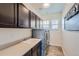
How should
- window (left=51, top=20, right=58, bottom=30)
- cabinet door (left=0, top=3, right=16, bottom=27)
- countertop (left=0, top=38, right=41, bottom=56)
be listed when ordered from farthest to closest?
window (left=51, top=20, right=58, bottom=30) → countertop (left=0, top=38, right=41, bottom=56) → cabinet door (left=0, top=3, right=16, bottom=27)

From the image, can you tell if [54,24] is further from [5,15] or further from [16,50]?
[5,15]

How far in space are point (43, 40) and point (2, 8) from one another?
Answer: 2536 mm

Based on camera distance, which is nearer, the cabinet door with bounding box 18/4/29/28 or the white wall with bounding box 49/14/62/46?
the cabinet door with bounding box 18/4/29/28

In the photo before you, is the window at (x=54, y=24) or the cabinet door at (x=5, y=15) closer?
the cabinet door at (x=5, y=15)

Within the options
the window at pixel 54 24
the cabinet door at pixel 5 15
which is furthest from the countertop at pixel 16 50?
the window at pixel 54 24

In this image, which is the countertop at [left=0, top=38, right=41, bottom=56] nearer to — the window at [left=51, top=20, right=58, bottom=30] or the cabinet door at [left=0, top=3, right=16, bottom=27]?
the cabinet door at [left=0, top=3, right=16, bottom=27]

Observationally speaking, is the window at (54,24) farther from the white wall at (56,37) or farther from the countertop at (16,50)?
the countertop at (16,50)

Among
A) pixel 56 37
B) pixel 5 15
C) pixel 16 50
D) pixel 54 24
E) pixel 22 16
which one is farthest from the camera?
pixel 56 37

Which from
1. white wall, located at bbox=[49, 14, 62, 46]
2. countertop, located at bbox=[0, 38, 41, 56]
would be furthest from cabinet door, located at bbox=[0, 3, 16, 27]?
white wall, located at bbox=[49, 14, 62, 46]

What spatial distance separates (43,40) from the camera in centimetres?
381

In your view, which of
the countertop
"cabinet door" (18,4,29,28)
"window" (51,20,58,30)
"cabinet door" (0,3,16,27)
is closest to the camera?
"cabinet door" (0,3,16,27)

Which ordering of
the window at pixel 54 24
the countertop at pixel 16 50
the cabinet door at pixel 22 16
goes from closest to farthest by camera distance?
the countertop at pixel 16 50
the cabinet door at pixel 22 16
the window at pixel 54 24

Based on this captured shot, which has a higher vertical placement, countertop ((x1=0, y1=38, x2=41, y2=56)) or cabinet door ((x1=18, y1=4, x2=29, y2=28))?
cabinet door ((x1=18, y1=4, x2=29, y2=28))

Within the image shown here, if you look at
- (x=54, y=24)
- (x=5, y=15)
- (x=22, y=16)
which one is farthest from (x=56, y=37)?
(x=5, y=15)
